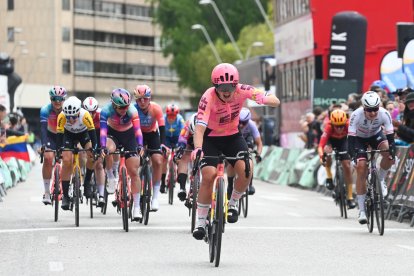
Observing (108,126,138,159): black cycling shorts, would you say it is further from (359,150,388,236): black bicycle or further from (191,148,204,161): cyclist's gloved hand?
(191,148,204,161): cyclist's gloved hand

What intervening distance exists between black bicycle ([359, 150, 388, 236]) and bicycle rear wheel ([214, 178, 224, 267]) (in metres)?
4.43

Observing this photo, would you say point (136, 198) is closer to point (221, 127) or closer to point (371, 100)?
point (371, 100)

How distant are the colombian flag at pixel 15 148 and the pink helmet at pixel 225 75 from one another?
22.1 metres

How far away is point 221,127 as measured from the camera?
14.2 meters

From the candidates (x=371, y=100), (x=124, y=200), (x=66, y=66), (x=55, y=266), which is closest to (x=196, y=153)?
(x=55, y=266)

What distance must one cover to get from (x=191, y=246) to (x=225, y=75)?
2.76m

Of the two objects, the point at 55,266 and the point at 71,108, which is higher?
the point at 71,108

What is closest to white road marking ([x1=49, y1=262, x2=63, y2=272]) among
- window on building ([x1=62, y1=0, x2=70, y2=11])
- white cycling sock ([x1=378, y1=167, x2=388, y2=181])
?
white cycling sock ([x1=378, y1=167, x2=388, y2=181])

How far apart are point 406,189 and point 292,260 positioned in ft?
23.2

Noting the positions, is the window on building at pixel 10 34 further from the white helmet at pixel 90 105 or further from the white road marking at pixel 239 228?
the white road marking at pixel 239 228

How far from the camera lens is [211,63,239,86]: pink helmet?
45.2ft

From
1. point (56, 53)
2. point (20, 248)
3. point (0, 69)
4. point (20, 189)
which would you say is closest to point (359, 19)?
point (20, 189)

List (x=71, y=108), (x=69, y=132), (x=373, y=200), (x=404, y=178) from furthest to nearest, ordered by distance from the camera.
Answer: (x=404, y=178)
(x=69, y=132)
(x=71, y=108)
(x=373, y=200)

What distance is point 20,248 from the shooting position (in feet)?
50.6
